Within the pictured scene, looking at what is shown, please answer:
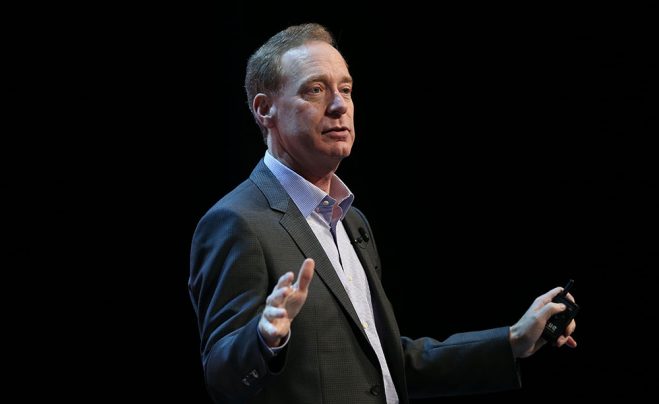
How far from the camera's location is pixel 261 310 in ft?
6.48

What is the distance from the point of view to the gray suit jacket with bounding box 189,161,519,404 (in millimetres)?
1861

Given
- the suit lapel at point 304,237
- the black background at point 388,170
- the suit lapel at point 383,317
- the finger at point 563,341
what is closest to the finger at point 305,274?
the suit lapel at point 304,237

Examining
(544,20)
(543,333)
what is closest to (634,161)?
(544,20)

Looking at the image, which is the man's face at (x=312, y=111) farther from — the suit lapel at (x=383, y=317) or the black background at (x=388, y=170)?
the black background at (x=388, y=170)

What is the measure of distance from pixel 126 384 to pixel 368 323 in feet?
4.70

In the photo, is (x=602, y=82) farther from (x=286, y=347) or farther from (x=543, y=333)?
(x=286, y=347)

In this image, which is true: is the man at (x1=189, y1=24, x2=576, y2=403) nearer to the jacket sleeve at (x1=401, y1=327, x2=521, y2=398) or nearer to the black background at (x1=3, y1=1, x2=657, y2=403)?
the jacket sleeve at (x1=401, y1=327, x2=521, y2=398)

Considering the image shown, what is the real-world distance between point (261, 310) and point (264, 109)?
28.3 inches

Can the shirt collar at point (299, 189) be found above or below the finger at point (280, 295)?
above

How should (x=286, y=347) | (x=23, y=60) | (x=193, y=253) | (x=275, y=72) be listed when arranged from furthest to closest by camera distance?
(x=23, y=60)
(x=275, y=72)
(x=193, y=253)
(x=286, y=347)

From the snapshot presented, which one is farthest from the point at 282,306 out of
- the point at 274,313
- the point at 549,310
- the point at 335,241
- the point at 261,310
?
the point at 549,310

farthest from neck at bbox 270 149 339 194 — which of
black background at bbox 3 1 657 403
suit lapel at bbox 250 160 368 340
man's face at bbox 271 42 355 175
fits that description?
black background at bbox 3 1 657 403

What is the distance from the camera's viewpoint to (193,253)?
2.16 meters

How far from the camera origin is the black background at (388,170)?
3.16 meters
